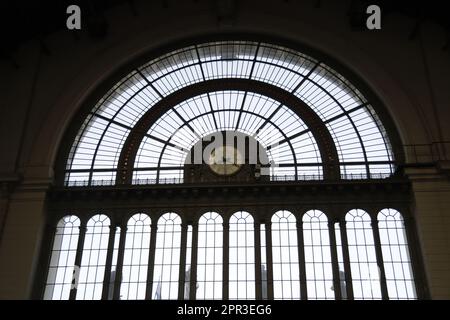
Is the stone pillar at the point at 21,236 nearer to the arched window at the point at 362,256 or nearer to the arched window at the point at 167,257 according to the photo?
the arched window at the point at 167,257

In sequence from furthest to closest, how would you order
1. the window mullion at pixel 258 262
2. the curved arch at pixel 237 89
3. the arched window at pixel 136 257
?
the curved arch at pixel 237 89
the arched window at pixel 136 257
the window mullion at pixel 258 262

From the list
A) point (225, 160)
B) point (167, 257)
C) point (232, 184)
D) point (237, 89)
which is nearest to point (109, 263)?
point (167, 257)

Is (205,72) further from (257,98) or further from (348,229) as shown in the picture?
(348,229)

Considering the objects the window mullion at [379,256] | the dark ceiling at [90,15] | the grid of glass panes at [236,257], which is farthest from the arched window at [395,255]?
the dark ceiling at [90,15]

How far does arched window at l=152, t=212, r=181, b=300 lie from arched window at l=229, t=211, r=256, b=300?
230 cm

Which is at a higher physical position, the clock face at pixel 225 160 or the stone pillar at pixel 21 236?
the clock face at pixel 225 160

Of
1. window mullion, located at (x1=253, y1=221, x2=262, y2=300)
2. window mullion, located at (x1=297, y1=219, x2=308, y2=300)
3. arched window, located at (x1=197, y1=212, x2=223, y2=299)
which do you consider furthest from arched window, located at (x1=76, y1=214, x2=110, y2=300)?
window mullion, located at (x1=297, y1=219, x2=308, y2=300)

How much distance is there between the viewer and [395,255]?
69.4 ft

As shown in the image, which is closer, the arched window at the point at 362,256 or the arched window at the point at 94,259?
the arched window at the point at 362,256

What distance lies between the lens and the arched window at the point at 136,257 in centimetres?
2103

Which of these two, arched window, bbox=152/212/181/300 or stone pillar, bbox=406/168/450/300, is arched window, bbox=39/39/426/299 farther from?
stone pillar, bbox=406/168/450/300

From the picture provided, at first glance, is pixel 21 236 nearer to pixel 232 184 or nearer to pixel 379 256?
pixel 232 184

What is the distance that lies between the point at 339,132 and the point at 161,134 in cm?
863

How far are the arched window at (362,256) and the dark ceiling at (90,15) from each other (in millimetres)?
9992
